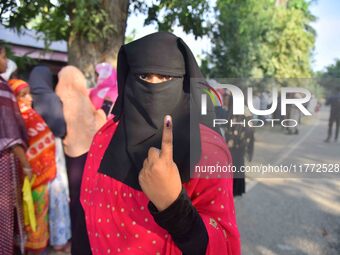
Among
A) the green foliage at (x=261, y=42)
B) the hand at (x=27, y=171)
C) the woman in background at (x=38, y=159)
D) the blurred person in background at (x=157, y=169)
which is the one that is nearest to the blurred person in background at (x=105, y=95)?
the woman in background at (x=38, y=159)

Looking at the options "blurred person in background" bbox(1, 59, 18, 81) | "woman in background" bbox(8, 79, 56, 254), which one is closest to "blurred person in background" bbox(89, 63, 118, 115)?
"woman in background" bbox(8, 79, 56, 254)

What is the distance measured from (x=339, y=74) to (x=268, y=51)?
10.1 m

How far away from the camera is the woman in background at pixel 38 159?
8.95 feet

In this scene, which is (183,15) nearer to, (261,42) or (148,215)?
(148,215)

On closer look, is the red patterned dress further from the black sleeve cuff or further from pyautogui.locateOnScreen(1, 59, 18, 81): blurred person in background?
pyautogui.locateOnScreen(1, 59, 18, 81): blurred person in background

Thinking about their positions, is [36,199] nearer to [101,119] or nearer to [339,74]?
[101,119]

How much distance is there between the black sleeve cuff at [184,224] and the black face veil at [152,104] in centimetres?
23

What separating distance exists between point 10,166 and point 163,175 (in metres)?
1.87

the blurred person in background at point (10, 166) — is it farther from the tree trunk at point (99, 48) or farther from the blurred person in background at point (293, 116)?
the blurred person in background at point (293, 116)

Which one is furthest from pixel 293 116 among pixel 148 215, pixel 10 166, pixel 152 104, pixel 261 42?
pixel 261 42

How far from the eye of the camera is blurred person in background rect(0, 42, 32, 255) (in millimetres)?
2312

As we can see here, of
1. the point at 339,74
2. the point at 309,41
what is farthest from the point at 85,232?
the point at 309,41

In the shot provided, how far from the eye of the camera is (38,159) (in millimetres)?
2791

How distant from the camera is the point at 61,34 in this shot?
4344 millimetres
